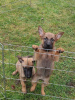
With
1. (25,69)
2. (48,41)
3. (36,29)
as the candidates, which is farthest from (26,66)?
(36,29)

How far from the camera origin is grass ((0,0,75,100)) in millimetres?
4297

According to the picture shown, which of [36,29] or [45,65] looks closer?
[45,65]

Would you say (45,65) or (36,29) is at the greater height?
(36,29)

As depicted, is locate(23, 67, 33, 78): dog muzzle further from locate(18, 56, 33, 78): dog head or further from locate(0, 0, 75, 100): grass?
locate(0, 0, 75, 100): grass

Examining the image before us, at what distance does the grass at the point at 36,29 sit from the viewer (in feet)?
14.1

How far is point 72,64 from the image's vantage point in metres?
5.14

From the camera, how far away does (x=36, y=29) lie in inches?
258

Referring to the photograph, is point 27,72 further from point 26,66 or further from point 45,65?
point 45,65

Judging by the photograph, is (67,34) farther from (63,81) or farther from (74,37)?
(63,81)

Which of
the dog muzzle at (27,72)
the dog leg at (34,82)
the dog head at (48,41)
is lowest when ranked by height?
the dog leg at (34,82)

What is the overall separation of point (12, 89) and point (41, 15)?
4.40 metres

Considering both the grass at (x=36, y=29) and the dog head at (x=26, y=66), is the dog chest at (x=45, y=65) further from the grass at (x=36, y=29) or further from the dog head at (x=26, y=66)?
the grass at (x=36, y=29)

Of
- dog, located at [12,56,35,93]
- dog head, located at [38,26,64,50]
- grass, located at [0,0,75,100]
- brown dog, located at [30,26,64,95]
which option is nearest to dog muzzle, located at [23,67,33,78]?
dog, located at [12,56,35,93]

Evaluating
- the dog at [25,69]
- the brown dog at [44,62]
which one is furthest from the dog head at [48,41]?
the dog at [25,69]
